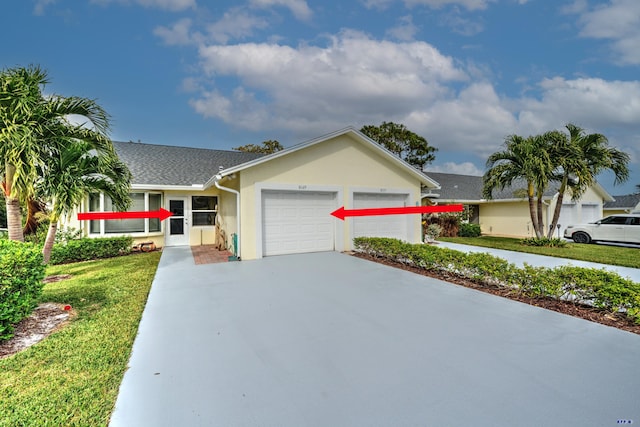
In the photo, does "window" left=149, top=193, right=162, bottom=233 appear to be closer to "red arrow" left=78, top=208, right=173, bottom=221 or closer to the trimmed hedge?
"red arrow" left=78, top=208, right=173, bottom=221

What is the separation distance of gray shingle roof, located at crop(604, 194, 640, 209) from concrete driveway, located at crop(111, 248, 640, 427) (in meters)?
29.3

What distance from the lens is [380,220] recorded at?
12.9m

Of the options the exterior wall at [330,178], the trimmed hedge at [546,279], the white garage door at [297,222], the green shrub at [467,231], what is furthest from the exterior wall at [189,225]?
the green shrub at [467,231]

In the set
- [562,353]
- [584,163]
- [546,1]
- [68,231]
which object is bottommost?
[562,353]

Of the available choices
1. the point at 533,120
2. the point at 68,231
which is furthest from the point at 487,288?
the point at 533,120

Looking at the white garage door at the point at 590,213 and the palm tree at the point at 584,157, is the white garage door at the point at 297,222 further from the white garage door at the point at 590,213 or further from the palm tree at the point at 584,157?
the white garage door at the point at 590,213

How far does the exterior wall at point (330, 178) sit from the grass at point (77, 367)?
4.23m

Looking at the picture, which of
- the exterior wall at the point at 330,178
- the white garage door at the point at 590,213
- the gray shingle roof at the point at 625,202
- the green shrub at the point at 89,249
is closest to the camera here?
the exterior wall at the point at 330,178

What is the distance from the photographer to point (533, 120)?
17.5m

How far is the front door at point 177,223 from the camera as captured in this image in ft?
44.6

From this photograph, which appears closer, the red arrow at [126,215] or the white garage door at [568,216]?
the red arrow at [126,215]

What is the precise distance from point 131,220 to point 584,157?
2037 cm

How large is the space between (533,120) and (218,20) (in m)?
17.6

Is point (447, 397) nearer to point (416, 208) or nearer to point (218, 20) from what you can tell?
point (416, 208)
